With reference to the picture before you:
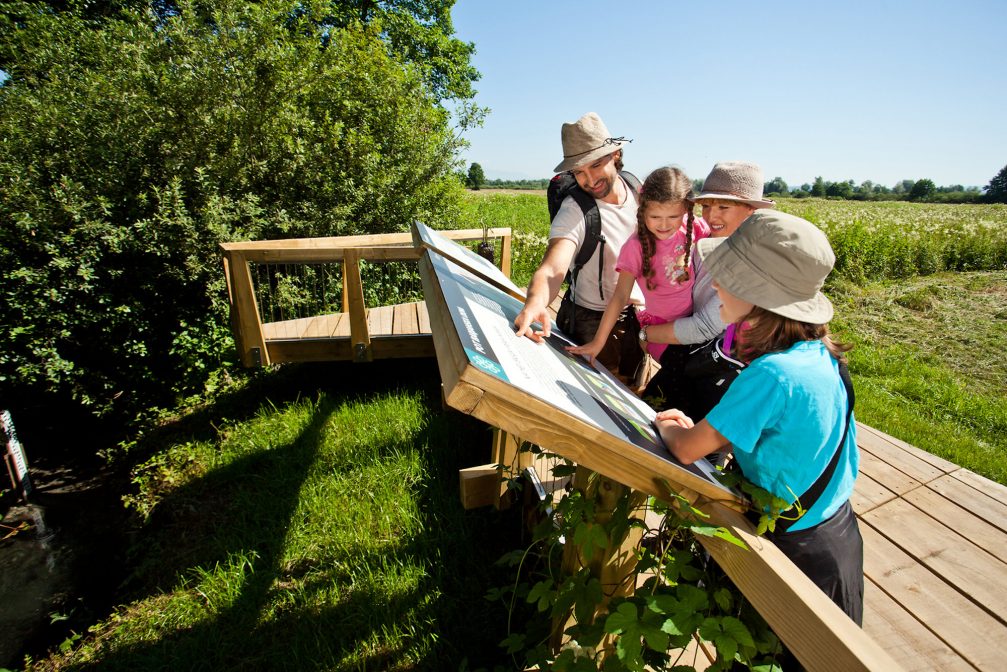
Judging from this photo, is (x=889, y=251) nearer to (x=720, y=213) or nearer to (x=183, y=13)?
(x=720, y=213)

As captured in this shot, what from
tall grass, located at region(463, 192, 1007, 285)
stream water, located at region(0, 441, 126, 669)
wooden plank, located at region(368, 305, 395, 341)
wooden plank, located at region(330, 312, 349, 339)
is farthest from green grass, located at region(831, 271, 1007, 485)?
stream water, located at region(0, 441, 126, 669)

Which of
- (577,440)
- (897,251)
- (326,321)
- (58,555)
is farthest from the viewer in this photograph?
(897,251)

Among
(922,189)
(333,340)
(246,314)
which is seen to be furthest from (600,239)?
(922,189)

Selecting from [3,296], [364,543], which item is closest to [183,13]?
[3,296]

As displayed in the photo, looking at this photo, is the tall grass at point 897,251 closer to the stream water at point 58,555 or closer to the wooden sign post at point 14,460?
the stream water at point 58,555

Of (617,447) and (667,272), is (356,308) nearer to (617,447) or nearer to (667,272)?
(667,272)

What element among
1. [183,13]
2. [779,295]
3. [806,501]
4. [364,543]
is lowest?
[364,543]

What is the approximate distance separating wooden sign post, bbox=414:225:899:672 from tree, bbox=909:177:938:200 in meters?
70.1

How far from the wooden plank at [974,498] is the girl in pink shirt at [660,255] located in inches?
78.7

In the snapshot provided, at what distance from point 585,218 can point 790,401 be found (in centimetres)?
137

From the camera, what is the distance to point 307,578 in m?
3.11

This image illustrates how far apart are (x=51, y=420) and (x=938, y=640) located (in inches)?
385

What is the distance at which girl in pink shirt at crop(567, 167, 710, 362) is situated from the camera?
2133 millimetres

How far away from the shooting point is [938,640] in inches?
76.8
